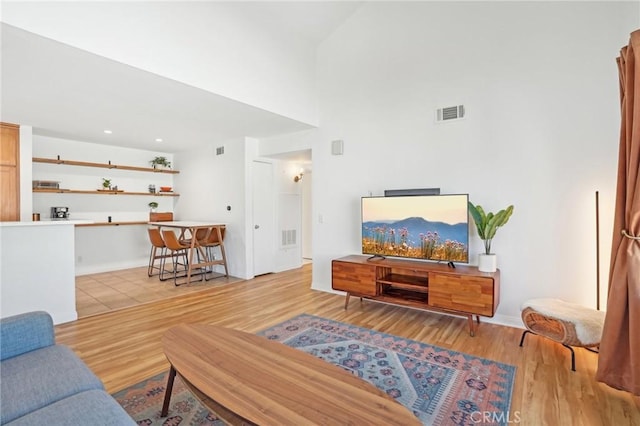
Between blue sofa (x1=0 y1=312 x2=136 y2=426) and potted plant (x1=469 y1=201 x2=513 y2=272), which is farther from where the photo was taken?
potted plant (x1=469 y1=201 x2=513 y2=272)

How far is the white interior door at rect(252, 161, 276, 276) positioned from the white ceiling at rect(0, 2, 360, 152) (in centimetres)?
72

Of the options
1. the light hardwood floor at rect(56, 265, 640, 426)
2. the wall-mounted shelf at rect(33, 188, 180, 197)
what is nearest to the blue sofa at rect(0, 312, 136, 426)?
the light hardwood floor at rect(56, 265, 640, 426)

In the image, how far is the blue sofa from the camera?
116 cm

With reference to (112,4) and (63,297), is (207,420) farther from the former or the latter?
(112,4)

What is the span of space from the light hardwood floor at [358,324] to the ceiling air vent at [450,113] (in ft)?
7.61

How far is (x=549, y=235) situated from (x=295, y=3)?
13.2ft

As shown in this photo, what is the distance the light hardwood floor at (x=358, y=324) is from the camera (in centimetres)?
192

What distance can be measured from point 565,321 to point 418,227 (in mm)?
1543

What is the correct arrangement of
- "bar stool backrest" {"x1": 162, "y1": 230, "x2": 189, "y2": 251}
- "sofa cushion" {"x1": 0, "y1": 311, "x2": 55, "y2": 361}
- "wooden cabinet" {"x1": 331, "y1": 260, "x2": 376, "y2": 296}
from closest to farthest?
"sofa cushion" {"x1": 0, "y1": 311, "x2": 55, "y2": 361} < "wooden cabinet" {"x1": 331, "y1": 260, "x2": 376, "y2": 296} < "bar stool backrest" {"x1": 162, "y1": 230, "x2": 189, "y2": 251}

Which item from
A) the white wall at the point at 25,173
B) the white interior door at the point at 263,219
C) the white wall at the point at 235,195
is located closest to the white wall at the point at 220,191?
the white wall at the point at 235,195

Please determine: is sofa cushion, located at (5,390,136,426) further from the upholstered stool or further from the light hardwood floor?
the upholstered stool

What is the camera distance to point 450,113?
3.54m

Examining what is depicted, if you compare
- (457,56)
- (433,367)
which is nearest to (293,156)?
(457,56)

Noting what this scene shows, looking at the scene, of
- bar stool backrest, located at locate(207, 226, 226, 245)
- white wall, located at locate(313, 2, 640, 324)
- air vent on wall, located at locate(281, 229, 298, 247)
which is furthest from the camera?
air vent on wall, located at locate(281, 229, 298, 247)
